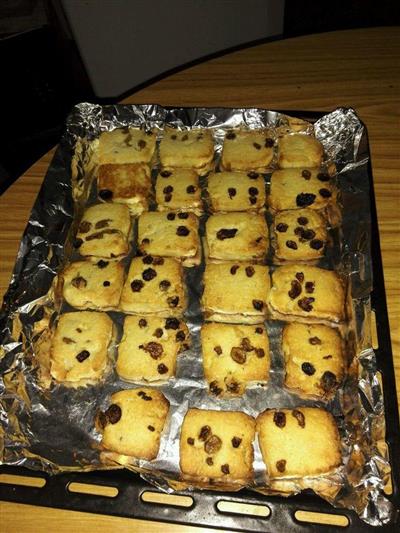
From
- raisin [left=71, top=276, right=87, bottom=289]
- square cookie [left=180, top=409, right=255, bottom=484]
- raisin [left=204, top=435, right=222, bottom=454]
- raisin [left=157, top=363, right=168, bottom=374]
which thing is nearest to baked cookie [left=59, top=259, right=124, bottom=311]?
raisin [left=71, top=276, right=87, bottom=289]

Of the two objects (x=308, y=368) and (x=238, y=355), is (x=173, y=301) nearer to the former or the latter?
(x=238, y=355)

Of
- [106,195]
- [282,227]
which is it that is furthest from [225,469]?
[106,195]

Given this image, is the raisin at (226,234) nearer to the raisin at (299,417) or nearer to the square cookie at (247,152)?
the square cookie at (247,152)

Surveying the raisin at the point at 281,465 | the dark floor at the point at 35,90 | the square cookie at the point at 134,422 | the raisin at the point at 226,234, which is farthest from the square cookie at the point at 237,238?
the dark floor at the point at 35,90

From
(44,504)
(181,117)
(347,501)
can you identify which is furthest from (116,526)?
(181,117)

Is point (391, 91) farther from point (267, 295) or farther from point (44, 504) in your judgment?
point (44, 504)
